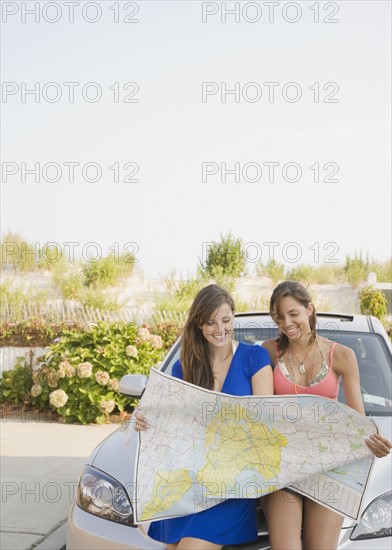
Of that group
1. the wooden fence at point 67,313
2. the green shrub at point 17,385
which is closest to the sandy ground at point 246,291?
the wooden fence at point 67,313

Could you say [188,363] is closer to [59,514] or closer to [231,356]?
[231,356]

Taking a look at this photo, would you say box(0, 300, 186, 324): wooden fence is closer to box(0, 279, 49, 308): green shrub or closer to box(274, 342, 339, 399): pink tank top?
box(0, 279, 49, 308): green shrub

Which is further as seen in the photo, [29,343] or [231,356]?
[29,343]

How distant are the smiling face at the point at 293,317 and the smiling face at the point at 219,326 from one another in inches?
13.6

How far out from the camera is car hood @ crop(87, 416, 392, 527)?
349 centimetres

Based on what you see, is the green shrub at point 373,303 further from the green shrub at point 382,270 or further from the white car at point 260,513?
A: the white car at point 260,513

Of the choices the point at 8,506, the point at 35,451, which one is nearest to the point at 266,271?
the point at 35,451

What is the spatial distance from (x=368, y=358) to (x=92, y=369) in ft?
18.5

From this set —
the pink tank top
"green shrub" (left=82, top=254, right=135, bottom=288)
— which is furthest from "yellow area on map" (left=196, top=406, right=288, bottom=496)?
"green shrub" (left=82, top=254, right=135, bottom=288)

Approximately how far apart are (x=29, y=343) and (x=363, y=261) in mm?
15951

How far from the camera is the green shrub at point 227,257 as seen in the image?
73.9ft

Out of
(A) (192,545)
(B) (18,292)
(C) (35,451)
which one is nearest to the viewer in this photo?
(A) (192,545)

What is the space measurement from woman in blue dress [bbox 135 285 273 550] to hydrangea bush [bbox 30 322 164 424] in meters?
6.22

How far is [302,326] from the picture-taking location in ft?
12.0
